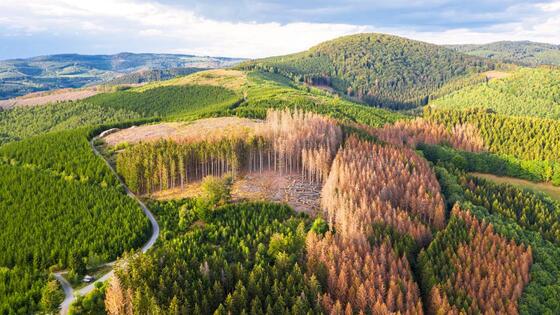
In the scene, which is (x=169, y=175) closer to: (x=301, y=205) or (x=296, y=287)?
(x=301, y=205)

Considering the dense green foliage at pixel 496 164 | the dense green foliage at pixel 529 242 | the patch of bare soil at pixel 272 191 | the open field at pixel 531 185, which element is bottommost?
the open field at pixel 531 185

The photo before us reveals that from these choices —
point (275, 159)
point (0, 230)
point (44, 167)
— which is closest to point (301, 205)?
point (275, 159)

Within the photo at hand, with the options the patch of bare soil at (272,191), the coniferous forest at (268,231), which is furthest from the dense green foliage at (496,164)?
the patch of bare soil at (272,191)

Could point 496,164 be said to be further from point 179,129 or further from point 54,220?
point 54,220

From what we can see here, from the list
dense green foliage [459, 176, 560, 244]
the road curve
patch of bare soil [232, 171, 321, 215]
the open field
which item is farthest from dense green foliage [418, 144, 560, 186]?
the road curve

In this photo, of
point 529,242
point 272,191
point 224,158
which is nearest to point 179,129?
point 224,158

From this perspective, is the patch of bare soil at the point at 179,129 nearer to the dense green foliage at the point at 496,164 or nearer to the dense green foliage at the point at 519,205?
the dense green foliage at the point at 519,205
